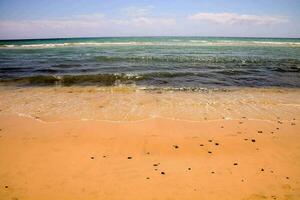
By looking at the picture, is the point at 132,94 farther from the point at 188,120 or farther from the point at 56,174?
the point at 56,174

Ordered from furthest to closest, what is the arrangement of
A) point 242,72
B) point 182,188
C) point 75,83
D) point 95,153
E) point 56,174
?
point 242,72, point 75,83, point 95,153, point 56,174, point 182,188

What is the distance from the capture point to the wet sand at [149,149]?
12.4ft

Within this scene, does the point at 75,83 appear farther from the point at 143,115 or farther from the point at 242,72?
the point at 242,72

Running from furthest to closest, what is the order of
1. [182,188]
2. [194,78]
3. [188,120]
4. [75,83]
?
[194,78], [75,83], [188,120], [182,188]

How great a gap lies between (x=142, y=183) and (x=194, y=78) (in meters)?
9.90

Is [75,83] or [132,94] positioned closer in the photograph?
[132,94]

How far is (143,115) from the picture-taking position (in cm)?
720

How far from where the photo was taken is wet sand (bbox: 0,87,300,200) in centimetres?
379

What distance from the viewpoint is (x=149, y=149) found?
5.05m

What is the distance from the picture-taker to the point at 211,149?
5.05 meters

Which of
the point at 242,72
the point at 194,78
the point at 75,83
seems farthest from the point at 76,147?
the point at 242,72

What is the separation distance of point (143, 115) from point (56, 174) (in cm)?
341

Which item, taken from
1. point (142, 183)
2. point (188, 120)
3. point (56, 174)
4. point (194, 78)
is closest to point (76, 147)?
point (56, 174)

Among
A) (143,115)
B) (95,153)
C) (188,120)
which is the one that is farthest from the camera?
(143,115)
